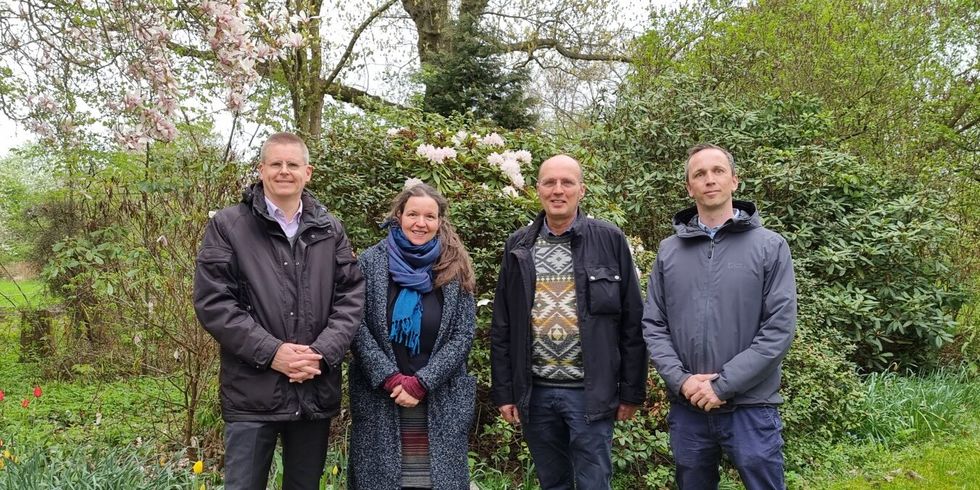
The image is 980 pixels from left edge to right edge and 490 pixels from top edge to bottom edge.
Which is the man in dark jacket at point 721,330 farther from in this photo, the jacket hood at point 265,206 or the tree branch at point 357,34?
A: the tree branch at point 357,34

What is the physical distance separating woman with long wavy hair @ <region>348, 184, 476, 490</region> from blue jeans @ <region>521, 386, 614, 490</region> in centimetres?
32

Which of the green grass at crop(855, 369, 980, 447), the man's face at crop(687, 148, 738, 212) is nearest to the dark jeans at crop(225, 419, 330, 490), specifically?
the man's face at crop(687, 148, 738, 212)

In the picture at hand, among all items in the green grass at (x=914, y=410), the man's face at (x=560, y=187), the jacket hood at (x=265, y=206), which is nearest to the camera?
the jacket hood at (x=265, y=206)

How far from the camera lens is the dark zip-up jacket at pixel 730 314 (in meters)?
2.56

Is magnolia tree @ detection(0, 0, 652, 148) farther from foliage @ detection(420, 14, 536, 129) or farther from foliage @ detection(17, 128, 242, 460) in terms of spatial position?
foliage @ detection(420, 14, 536, 129)

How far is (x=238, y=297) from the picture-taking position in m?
2.68

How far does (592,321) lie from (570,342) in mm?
134

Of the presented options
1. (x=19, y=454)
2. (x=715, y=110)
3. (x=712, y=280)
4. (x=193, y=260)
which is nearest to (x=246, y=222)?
(x=193, y=260)

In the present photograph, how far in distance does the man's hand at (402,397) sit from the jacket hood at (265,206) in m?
0.76

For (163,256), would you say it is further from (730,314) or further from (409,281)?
(730,314)

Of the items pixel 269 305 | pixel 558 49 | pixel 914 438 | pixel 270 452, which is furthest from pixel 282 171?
pixel 558 49

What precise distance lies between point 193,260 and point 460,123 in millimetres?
2222

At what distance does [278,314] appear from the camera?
2.66m

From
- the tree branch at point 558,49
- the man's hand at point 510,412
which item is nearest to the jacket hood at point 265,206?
the man's hand at point 510,412
